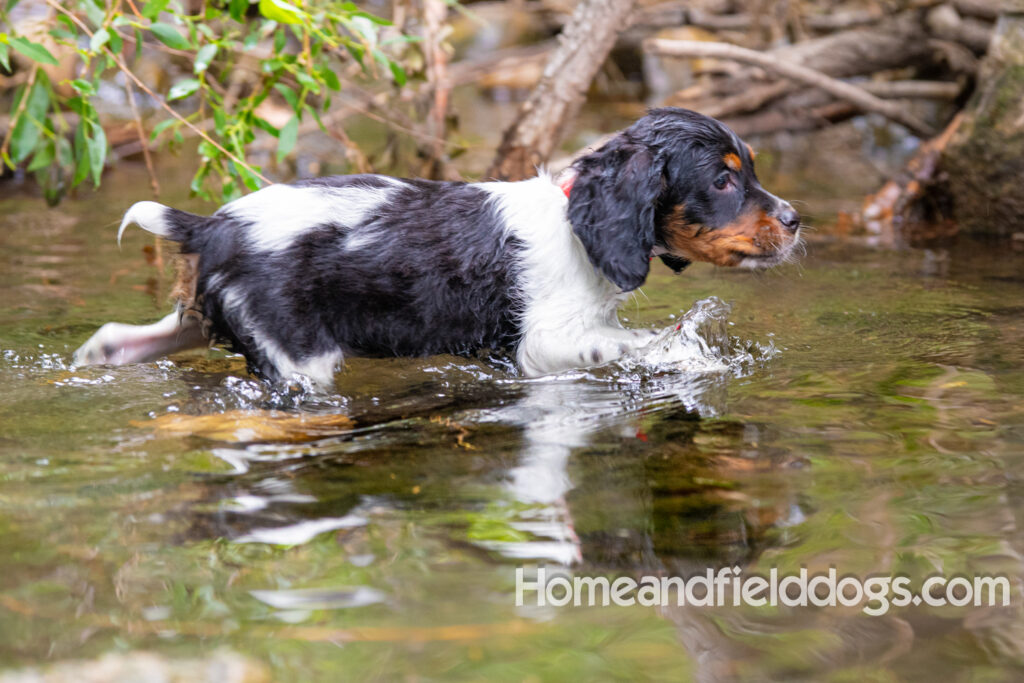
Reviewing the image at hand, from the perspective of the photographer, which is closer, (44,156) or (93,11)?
(93,11)

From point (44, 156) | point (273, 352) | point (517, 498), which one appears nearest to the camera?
point (517, 498)

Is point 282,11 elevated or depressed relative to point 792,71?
elevated

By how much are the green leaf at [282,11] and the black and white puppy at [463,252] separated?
25.5 inches

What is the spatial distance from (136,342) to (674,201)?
7.39 feet

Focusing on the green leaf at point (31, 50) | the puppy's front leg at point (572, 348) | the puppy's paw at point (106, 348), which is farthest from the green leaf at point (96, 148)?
the puppy's front leg at point (572, 348)

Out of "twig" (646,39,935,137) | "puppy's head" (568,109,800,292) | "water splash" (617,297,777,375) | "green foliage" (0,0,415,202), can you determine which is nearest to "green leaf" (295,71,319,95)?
"green foliage" (0,0,415,202)

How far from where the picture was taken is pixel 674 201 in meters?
4.25

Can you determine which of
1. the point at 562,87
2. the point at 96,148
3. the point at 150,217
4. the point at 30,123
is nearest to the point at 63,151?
the point at 30,123

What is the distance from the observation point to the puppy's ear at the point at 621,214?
4086mm

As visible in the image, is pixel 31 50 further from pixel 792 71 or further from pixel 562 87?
pixel 792 71

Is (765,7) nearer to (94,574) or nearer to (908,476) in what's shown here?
(908,476)

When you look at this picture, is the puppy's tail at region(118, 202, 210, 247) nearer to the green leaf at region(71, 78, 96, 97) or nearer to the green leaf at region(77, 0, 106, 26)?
the green leaf at region(71, 78, 96, 97)

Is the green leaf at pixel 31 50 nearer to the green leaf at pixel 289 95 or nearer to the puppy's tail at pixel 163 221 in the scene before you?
the puppy's tail at pixel 163 221

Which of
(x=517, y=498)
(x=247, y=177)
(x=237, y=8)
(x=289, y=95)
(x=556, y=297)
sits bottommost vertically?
(x=517, y=498)
